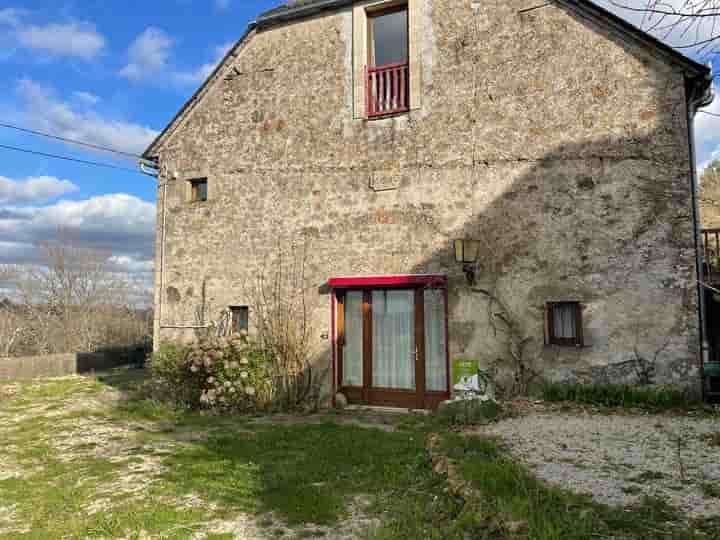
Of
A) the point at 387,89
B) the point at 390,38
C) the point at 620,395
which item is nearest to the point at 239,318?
the point at 387,89

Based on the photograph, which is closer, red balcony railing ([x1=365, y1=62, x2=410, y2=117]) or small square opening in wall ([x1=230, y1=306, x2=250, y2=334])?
red balcony railing ([x1=365, y1=62, x2=410, y2=117])

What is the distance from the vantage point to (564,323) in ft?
25.0

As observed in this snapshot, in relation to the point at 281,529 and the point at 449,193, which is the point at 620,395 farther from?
the point at 281,529

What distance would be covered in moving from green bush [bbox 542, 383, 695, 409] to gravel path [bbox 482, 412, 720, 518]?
0.49 metres

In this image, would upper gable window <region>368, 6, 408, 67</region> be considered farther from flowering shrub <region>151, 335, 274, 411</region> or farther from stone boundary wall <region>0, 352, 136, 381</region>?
stone boundary wall <region>0, 352, 136, 381</region>

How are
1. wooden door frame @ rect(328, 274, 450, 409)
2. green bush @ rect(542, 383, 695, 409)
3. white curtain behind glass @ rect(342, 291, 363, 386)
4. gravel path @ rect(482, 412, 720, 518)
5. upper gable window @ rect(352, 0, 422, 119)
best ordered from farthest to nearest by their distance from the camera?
white curtain behind glass @ rect(342, 291, 363, 386)
upper gable window @ rect(352, 0, 422, 119)
wooden door frame @ rect(328, 274, 450, 409)
green bush @ rect(542, 383, 695, 409)
gravel path @ rect(482, 412, 720, 518)

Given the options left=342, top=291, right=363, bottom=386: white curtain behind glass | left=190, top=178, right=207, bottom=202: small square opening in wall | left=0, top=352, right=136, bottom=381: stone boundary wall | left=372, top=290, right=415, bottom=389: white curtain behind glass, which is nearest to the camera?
left=372, top=290, right=415, bottom=389: white curtain behind glass

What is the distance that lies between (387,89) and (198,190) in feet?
14.3

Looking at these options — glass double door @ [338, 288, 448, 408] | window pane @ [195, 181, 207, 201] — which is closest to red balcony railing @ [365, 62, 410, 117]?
glass double door @ [338, 288, 448, 408]

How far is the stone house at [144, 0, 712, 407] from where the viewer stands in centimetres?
729

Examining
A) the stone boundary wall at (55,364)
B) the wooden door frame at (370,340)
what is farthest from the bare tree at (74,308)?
the wooden door frame at (370,340)

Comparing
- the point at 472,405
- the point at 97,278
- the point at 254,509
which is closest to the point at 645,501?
the point at 254,509

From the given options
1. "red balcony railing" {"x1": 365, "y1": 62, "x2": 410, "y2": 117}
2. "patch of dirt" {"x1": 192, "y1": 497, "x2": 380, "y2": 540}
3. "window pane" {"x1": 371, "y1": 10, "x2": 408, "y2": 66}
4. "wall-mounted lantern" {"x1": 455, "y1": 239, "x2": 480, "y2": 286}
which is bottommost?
"patch of dirt" {"x1": 192, "y1": 497, "x2": 380, "y2": 540}

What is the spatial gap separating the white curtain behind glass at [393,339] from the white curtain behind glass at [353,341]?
0.28 metres
